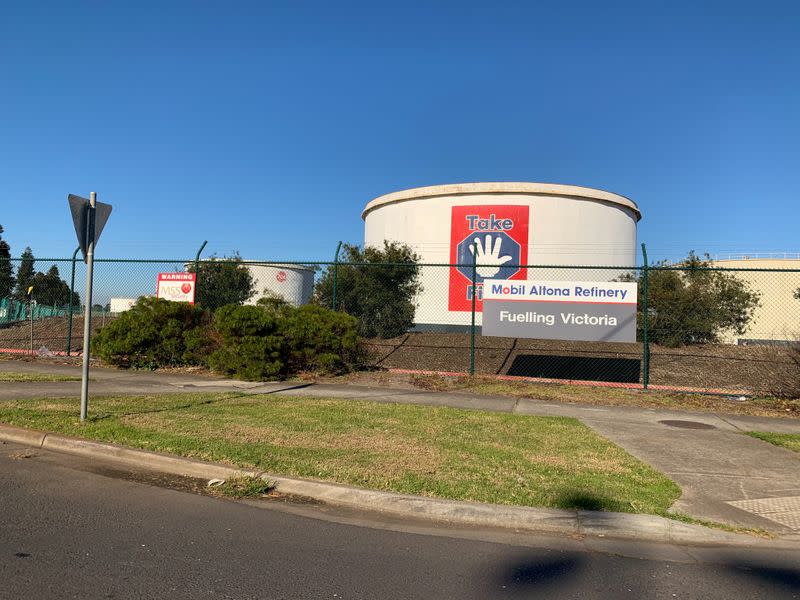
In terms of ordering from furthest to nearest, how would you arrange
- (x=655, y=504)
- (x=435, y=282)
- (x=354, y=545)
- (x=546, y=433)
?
(x=435, y=282) < (x=546, y=433) < (x=655, y=504) < (x=354, y=545)

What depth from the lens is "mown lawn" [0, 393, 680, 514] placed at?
5242 millimetres

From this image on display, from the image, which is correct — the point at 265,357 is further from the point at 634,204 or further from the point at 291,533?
the point at 634,204

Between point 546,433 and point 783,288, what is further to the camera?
point 783,288

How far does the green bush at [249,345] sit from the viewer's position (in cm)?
1195

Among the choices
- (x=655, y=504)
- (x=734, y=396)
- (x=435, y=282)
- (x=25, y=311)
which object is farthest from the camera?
(x=435, y=282)

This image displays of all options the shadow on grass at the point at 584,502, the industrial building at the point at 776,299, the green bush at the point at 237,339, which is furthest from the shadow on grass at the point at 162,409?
the industrial building at the point at 776,299

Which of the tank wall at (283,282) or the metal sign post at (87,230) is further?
the tank wall at (283,282)

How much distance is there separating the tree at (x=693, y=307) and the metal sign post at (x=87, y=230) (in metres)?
13.1

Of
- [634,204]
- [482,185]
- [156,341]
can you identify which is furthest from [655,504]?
[634,204]

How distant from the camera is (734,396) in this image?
1153cm

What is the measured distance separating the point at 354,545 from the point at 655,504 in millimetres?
2531

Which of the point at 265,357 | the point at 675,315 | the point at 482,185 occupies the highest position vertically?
the point at 482,185

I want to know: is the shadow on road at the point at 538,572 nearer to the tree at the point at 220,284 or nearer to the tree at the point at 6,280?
the tree at the point at 220,284

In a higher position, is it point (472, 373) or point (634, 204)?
point (634, 204)
